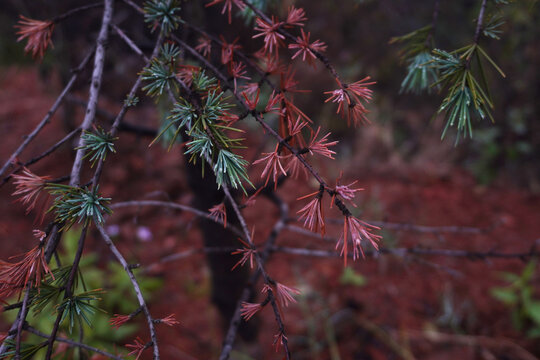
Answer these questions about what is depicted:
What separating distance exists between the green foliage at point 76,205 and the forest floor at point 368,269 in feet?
2.71

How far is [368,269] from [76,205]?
97.1 inches

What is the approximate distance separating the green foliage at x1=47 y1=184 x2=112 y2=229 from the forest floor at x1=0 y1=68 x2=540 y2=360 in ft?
2.71

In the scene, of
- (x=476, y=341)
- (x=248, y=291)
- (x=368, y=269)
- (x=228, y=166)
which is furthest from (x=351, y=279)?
(x=228, y=166)

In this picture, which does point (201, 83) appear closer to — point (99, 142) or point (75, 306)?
point (99, 142)

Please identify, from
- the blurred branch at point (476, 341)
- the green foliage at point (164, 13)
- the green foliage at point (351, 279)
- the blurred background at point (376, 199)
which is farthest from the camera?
the green foliage at point (351, 279)

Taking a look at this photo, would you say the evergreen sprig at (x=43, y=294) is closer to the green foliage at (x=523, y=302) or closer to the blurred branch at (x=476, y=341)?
the blurred branch at (x=476, y=341)

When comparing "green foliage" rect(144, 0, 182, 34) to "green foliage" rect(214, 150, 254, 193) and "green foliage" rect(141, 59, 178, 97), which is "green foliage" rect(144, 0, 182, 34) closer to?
"green foliage" rect(141, 59, 178, 97)

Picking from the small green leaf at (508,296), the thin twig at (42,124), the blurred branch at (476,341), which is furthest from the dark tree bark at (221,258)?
the small green leaf at (508,296)

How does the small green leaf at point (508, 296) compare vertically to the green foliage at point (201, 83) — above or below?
below

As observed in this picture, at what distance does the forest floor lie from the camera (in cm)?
204

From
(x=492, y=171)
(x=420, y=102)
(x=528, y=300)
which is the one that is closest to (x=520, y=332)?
(x=528, y=300)

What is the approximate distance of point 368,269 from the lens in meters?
2.66

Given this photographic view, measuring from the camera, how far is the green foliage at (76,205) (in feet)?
1.72

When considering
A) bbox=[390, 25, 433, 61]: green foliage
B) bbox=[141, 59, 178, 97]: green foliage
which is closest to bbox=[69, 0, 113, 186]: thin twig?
bbox=[141, 59, 178, 97]: green foliage
